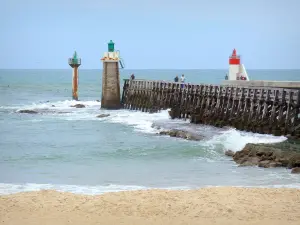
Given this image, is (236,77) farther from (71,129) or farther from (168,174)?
(168,174)

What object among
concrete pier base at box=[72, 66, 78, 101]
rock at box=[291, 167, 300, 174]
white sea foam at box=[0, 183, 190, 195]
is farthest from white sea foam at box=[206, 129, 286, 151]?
concrete pier base at box=[72, 66, 78, 101]

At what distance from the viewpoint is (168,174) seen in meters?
16.1

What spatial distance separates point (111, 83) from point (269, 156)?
2232cm

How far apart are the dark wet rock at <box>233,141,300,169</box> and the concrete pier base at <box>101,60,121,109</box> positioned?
20907 mm

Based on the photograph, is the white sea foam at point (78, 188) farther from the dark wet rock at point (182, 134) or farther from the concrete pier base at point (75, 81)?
the concrete pier base at point (75, 81)

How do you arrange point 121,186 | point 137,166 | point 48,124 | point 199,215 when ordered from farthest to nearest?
point 48,124
point 137,166
point 121,186
point 199,215

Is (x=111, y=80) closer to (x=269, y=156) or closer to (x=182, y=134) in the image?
(x=182, y=134)

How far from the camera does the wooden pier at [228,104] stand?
22.3 m

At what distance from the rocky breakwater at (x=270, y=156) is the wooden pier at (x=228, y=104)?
10.7 feet

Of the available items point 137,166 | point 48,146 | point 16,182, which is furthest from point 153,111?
point 16,182

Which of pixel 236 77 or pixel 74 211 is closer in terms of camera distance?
pixel 74 211

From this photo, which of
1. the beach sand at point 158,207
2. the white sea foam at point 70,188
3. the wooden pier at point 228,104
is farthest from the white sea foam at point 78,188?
the wooden pier at point 228,104

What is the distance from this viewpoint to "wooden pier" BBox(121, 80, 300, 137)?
22.3 m

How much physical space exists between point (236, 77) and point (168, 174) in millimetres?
17973
